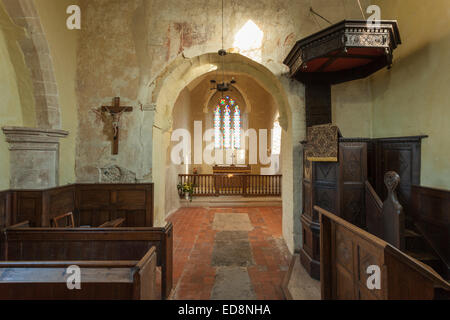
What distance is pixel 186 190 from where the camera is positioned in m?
8.48

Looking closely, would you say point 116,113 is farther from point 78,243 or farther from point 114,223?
point 78,243

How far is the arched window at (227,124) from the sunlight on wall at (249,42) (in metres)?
9.05

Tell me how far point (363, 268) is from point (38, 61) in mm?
5450

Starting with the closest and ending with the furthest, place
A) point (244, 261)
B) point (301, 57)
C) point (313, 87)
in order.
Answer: point (301, 57) → point (244, 261) → point (313, 87)

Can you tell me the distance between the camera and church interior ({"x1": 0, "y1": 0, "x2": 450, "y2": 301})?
3074 mm

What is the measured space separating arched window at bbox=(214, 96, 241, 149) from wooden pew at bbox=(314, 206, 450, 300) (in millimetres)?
11416

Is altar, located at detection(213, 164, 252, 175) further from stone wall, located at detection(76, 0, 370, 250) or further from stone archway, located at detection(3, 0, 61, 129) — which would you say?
stone archway, located at detection(3, 0, 61, 129)

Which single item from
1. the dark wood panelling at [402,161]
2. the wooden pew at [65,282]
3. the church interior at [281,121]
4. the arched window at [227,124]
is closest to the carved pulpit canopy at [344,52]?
the church interior at [281,121]

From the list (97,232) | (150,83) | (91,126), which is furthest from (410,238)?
(91,126)

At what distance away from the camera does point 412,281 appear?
153cm

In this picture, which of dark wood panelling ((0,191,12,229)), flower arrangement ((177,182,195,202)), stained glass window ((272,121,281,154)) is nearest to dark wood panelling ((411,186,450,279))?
dark wood panelling ((0,191,12,229))

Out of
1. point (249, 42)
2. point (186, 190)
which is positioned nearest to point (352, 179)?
point (249, 42)

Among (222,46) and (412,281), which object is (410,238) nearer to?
(412,281)

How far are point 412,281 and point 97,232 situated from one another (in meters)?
3.30
